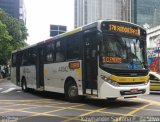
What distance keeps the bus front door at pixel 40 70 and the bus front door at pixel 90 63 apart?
524 centimetres

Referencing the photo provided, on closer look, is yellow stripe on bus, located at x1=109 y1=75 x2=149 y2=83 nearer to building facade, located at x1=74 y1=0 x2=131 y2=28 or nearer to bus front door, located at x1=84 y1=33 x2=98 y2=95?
bus front door, located at x1=84 y1=33 x2=98 y2=95

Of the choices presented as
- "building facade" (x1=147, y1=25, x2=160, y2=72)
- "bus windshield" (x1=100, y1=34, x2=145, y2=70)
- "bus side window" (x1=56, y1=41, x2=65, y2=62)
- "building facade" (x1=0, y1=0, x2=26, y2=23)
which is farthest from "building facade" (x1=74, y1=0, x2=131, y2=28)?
"bus windshield" (x1=100, y1=34, x2=145, y2=70)

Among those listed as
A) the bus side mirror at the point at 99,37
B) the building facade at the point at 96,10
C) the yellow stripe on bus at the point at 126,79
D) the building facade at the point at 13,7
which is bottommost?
the yellow stripe on bus at the point at 126,79

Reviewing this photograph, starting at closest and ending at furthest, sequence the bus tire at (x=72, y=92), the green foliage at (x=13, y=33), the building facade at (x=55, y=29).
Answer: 1. the bus tire at (x=72, y=92)
2. the building facade at (x=55, y=29)
3. the green foliage at (x=13, y=33)

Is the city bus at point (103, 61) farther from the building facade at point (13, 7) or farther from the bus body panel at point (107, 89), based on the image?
the building facade at point (13, 7)

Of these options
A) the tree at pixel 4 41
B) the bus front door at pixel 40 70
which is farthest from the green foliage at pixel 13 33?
the bus front door at pixel 40 70

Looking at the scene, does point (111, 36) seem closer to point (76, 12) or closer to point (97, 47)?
point (97, 47)

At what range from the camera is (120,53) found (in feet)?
45.6

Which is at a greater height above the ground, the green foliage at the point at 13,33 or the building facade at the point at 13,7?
the building facade at the point at 13,7

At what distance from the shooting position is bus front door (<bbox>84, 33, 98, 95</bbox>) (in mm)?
14109

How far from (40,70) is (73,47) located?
187 inches

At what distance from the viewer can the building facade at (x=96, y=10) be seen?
228 ft

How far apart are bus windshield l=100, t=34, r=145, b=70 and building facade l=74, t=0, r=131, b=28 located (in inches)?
2071

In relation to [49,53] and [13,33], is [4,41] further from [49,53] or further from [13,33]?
[49,53]
